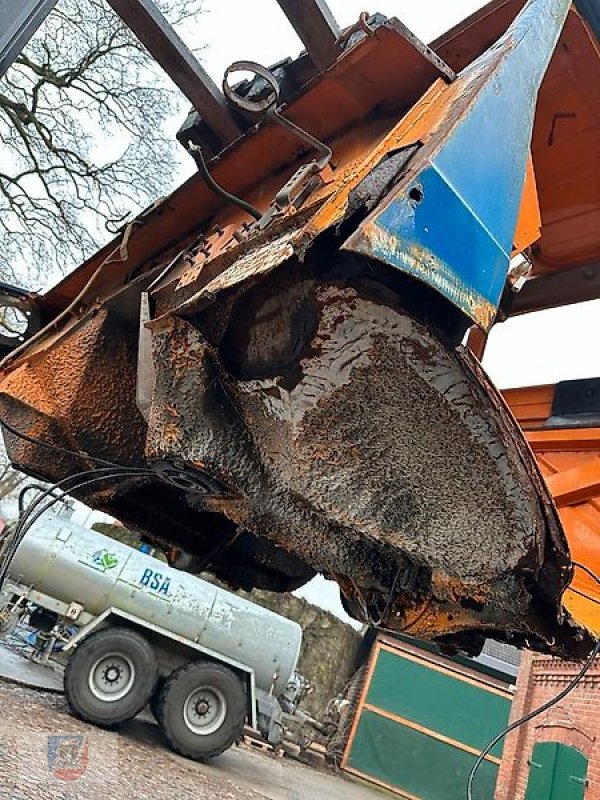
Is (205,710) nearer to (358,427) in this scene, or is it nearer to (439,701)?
(358,427)

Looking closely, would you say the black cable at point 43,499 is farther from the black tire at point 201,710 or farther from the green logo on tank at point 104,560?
the green logo on tank at point 104,560

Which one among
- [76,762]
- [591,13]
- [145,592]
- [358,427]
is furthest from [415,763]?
[591,13]

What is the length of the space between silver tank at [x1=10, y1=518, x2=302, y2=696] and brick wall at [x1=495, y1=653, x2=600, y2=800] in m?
3.29

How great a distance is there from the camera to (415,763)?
44.7ft

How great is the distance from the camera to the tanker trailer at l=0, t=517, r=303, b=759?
284 inches

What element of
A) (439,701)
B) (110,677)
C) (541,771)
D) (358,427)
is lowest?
(110,677)

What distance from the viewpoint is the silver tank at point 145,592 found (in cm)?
812

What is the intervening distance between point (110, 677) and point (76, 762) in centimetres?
167

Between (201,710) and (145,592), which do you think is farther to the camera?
(145,592)

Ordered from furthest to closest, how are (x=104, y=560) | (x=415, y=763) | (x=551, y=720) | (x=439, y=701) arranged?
(x=439, y=701), (x=415, y=763), (x=104, y=560), (x=551, y=720)

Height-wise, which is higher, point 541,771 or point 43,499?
point 541,771

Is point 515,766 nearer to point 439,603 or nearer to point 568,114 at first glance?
point 439,603

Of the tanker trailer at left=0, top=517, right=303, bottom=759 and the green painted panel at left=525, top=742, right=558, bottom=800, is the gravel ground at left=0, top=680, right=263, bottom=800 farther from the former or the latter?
the green painted panel at left=525, top=742, right=558, bottom=800

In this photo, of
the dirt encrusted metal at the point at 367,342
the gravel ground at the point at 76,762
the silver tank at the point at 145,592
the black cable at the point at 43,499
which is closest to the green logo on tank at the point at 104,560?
the silver tank at the point at 145,592
